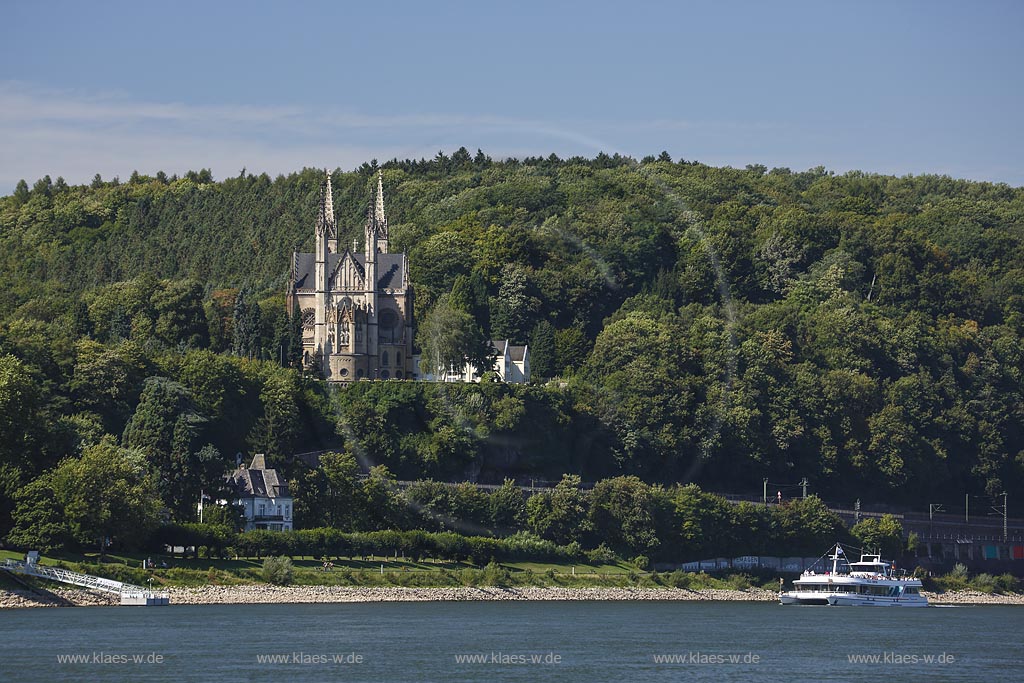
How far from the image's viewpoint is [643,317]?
153 meters

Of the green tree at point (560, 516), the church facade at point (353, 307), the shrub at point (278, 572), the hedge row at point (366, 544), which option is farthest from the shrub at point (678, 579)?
the church facade at point (353, 307)

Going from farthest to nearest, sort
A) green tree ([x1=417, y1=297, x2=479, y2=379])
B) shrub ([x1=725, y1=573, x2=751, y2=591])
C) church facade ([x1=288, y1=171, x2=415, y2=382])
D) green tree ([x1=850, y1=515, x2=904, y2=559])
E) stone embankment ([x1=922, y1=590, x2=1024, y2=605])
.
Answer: church facade ([x1=288, y1=171, x2=415, y2=382]), green tree ([x1=417, y1=297, x2=479, y2=379]), green tree ([x1=850, y1=515, x2=904, y2=559]), stone embankment ([x1=922, y1=590, x2=1024, y2=605]), shrub ([x1=725, y1=573, x2=751, y2=591])

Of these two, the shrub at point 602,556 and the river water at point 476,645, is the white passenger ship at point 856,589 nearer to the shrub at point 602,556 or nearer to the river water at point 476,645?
the shrub at point 602,556

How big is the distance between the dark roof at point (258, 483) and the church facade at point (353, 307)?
83.1ft

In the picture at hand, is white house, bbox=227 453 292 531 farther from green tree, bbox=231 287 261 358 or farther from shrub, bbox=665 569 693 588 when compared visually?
green tree, bbox=231 287 261 358

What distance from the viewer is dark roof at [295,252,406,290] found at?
476 feet

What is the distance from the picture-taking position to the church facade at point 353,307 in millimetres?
140750

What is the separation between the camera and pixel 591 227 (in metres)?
175

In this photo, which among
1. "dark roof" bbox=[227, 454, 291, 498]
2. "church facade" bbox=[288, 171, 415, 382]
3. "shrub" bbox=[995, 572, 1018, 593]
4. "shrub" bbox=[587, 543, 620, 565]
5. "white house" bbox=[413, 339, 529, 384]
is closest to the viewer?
"dark roof" bbox=[227, 454, 291, 498]

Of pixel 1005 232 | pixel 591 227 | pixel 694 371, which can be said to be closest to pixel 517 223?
pixel 591 227

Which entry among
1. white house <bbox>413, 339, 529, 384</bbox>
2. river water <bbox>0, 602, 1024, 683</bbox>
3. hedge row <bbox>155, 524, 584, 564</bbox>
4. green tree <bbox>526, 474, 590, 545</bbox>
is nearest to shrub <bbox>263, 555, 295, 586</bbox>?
hedge row <bbox>155, 524, 584, 564</bbox>

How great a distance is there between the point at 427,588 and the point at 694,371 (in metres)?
46.8

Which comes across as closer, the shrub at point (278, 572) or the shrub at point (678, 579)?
the shrub at point (278, 572)

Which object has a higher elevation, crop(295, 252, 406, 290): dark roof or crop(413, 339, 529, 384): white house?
crop(295, 252, 406, 290): dark roof
